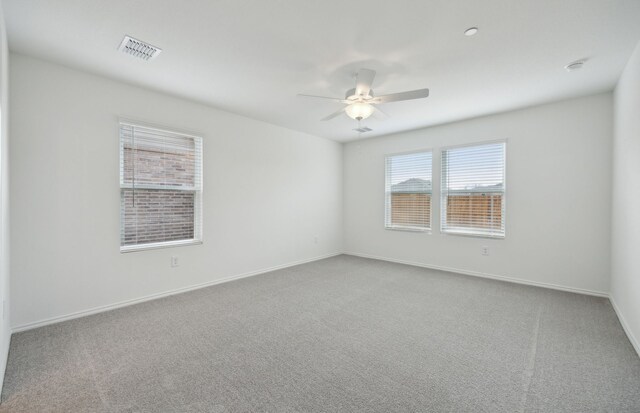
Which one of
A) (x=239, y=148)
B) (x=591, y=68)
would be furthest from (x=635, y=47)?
(x=239, y=148)

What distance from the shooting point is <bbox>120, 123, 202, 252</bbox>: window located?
10.7 feet

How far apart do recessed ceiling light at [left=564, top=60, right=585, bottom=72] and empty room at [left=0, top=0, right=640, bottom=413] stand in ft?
0.31

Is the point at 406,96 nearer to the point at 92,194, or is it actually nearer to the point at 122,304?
the point at 92,194

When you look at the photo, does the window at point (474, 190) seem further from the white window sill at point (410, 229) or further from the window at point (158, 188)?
the window at point (158, 188)

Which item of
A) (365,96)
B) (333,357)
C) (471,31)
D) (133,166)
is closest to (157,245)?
(133,166)

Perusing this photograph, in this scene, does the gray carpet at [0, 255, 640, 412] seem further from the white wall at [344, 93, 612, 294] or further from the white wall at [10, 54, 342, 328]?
the white wall at [344, 93, 612, 294]

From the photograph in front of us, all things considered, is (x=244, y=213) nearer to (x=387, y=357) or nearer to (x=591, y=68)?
(x=387, y=357)

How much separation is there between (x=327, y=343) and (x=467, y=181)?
3.64 metres

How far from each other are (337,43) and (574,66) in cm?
242

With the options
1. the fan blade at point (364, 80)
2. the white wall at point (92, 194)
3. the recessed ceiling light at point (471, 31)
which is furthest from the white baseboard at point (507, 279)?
the recessed ceiling light at point (471, 31)

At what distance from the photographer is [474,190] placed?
4.53 m

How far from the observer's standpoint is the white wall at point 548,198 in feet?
11.6

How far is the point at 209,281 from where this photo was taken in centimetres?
400

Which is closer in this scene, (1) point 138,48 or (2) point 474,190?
(1) point 138,48
